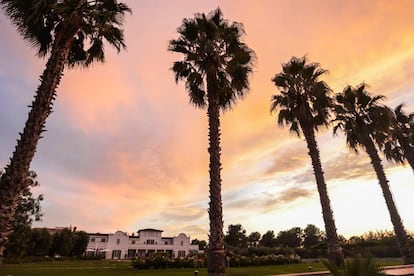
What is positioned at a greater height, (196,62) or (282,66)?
(282,66)

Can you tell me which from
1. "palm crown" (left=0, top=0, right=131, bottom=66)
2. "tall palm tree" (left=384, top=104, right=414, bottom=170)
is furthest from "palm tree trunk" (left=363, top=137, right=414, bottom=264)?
"palm crown" (left=0, top=0, right=131, bottom=66)

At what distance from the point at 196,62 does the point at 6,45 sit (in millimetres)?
9245

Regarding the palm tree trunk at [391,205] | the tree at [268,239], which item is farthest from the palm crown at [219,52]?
the tree at [268,239]

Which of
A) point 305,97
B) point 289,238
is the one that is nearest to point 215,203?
point 305,97

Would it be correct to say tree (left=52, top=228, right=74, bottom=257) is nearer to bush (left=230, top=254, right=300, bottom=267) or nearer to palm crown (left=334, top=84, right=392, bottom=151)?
bush (left=230, top=254, right=300, bottom=267)

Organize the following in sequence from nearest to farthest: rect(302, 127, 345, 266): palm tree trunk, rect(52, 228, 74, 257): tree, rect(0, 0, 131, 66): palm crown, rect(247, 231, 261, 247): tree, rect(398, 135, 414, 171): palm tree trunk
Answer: rect(0, 0, 131, 66): palm crown
rect(302, 127, 345, 266): palm tree trunk
rect(398, 135, 414, 171): palm tree trunk
rect(52, 228, 74, 257): tree
rect(247, 231, 261, 247): tree

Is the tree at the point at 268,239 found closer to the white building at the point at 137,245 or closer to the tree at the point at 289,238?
the tree at the point at 289,238

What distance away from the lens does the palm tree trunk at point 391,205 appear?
23.2m

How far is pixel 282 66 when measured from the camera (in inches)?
902

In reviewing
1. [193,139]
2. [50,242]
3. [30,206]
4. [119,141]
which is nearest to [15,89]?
[119,141]

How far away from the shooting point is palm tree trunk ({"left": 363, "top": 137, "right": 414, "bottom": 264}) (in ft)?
76.1

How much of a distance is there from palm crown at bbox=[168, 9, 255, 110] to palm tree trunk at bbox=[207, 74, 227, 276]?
1647mm

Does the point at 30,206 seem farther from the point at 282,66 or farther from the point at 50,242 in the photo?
the point at 282,66

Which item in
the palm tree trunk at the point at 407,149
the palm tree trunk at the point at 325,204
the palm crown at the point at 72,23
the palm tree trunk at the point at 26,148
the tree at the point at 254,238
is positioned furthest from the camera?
the tree at the point at 254,238
